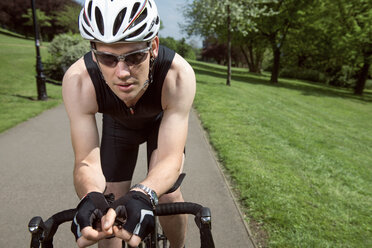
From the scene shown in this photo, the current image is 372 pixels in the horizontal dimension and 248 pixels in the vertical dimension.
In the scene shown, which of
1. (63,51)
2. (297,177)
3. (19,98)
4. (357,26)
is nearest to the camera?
(297,177)

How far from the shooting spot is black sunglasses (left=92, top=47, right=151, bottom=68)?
153 cm

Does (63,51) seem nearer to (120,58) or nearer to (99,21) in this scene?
(99,21)

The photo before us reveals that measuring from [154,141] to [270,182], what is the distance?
2655 mm

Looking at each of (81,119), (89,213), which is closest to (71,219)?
(89,213)

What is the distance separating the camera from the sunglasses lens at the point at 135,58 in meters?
1.55

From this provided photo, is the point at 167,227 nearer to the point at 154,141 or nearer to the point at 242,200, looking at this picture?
the point at 154,141

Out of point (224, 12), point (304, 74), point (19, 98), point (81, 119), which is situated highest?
point (224, 12)

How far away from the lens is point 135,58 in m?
1.58

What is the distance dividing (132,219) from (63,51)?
49.0 feet

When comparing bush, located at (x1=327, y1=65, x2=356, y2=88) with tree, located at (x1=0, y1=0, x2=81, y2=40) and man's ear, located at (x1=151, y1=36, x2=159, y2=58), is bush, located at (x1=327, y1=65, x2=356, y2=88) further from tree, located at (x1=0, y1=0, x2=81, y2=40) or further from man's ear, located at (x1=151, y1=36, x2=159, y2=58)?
tree, located at (x1=0, y1=0, x2=81, y2=40)

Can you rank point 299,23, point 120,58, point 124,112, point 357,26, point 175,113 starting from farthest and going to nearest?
1. point 299,23
2. point 357,26
3. point 124,112
4. point 175,113
5. point 120,58

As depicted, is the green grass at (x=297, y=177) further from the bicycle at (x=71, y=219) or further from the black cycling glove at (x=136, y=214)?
the black cycling glove at (x=136, y=214)

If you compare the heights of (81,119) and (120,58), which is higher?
(120,58)

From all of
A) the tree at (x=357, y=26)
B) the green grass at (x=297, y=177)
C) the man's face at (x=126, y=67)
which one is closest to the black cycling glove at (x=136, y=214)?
the man's face at (x=126, y=67)
